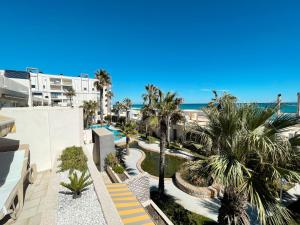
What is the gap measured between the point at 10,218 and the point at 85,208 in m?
3.24

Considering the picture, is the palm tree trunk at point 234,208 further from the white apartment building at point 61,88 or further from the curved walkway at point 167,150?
the white apartment building at point 61,88

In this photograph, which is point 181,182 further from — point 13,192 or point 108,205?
point 13,192

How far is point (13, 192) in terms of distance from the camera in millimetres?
5992

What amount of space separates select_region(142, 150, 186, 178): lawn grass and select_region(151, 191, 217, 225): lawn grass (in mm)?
4963

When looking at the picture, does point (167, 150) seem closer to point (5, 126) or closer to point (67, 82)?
point (5, 126)

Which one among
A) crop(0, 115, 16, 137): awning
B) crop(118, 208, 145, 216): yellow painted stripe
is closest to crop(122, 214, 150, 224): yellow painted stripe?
crop(118, 208, 145, 216): yellow painted stripe

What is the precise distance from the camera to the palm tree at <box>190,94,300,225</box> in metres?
4.67

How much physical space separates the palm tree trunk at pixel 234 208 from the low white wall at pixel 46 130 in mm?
11955

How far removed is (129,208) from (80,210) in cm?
239

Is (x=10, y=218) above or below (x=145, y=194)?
above

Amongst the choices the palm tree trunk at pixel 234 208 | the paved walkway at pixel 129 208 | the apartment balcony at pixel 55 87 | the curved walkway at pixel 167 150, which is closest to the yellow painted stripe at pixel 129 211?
the paved walkway at pixel 129 208

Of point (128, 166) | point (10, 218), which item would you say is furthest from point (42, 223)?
point (128, 166)

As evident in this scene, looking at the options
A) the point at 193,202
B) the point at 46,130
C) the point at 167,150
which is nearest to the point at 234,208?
the point at 193,202

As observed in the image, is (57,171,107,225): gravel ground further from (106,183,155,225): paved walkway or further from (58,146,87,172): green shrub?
(58,146,87,172): green shrub
